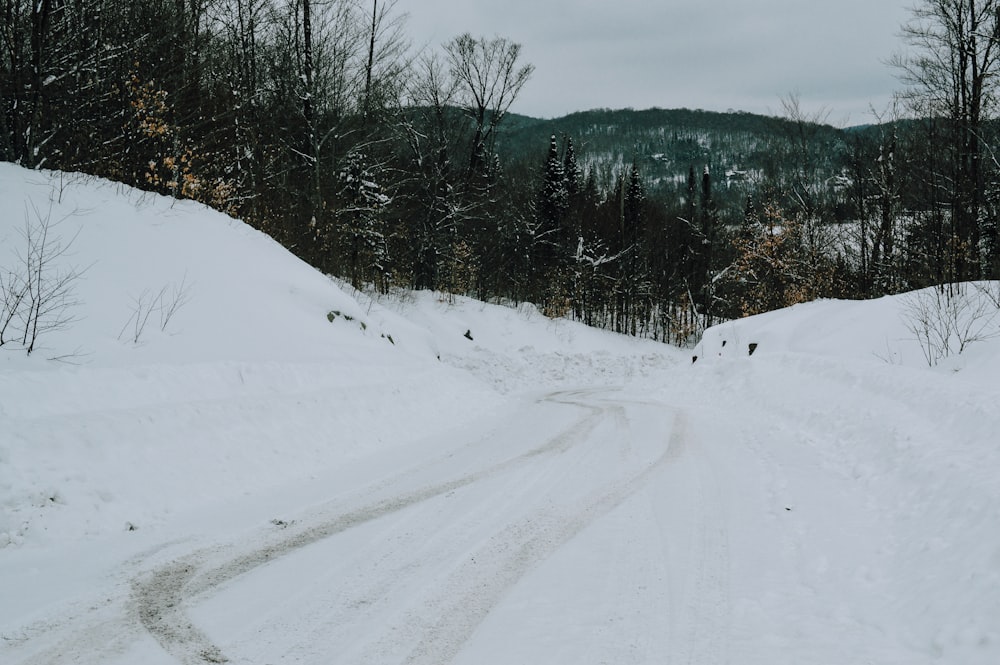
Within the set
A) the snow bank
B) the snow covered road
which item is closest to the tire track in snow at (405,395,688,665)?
the snow covered road

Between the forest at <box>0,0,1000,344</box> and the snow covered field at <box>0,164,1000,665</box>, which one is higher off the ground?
the forest at <box>0,0,1000,344</box>

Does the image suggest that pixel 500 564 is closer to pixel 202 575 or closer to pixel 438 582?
pixel 438 582

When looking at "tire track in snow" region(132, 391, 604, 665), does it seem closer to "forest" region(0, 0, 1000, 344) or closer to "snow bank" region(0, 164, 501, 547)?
"snow bank" region(0, 164, 501, 547)

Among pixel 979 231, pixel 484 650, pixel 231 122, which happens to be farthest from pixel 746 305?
pixel 484 650

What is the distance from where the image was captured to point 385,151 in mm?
29516

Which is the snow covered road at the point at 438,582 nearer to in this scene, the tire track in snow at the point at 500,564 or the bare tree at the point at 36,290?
the tire track in snow at the point at 500,564

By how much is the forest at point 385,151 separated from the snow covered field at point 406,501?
242 centimetres

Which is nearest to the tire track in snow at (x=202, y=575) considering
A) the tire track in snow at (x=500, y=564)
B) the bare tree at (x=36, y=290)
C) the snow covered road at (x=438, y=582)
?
the snow covered road at (x=438, y=582)

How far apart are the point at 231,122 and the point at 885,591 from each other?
19.9 metres

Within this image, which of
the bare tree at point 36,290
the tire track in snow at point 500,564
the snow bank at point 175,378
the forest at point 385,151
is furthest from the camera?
the forest at point 385,151

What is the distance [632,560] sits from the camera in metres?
4.74

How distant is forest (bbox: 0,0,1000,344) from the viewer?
1304 centimetres

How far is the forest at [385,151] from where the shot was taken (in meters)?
13.0

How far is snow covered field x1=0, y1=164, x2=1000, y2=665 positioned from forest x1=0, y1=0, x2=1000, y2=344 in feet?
7.93
